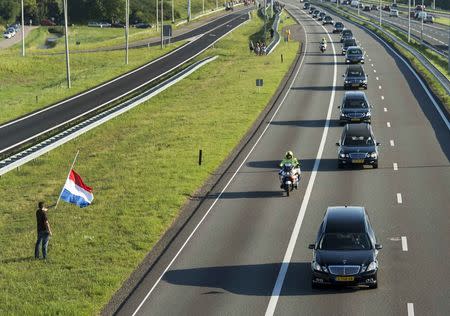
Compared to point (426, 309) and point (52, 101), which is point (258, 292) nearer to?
point (426, 309)

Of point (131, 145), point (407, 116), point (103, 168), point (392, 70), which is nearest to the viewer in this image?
point (103, 168)

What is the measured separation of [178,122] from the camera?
65.2 meters

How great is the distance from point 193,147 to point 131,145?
6.13 meters

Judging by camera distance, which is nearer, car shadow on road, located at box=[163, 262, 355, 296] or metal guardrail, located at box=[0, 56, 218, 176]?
car shadow on road, located at box=[163, 262, 355, 296]

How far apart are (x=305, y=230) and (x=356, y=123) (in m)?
22.4

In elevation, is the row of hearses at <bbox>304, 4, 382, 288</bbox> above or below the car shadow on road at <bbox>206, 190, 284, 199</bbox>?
above

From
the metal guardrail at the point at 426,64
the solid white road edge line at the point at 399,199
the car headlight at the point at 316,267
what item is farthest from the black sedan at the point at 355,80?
the car headlight at the point at 316,267

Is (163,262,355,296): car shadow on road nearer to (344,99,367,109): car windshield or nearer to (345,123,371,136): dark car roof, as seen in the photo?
(345,123,371,136): dark car roof

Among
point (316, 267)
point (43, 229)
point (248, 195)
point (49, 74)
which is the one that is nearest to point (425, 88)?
point (248, 195)

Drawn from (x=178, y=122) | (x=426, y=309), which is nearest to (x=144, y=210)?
(x=426, y=309)

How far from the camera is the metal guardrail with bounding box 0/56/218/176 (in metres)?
50.6

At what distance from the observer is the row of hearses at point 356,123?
148 ft

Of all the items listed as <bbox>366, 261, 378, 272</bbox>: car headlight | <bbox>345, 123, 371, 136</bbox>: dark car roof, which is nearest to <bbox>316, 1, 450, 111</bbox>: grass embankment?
<bbox>345, 123, 371, 136</bbox>: dark car roof

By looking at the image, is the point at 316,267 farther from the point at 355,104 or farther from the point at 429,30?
→ the point at 429,30
